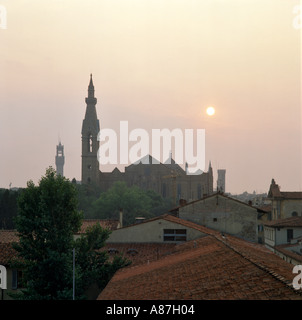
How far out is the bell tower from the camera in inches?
4562

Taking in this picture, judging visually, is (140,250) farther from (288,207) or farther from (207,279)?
(288,207)

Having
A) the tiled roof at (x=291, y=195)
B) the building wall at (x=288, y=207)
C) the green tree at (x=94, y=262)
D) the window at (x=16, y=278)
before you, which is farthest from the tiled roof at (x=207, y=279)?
the tiled roof at (x=291, y=195)

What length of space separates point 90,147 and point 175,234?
3566 inches

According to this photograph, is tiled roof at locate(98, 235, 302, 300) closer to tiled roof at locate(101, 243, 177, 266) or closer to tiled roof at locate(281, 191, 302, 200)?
tiled roof at locate(101, 243, 177, 266)

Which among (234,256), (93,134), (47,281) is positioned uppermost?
(93,134)

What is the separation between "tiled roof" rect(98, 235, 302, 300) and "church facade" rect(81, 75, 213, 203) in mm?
95780

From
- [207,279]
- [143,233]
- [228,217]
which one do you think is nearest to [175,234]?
[143,233]

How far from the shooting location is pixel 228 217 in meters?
32.8

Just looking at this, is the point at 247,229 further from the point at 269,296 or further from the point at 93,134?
the point at 93,134

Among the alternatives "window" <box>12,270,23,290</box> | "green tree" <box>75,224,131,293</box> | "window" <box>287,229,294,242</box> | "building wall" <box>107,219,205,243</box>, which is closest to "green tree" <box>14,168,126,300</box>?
"green tree" <box>75,224,131,293</box>

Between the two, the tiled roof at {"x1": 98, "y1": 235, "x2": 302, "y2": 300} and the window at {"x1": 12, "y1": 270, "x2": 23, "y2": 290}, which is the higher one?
the tiled roof at {"x1": 98, "y1": 235, "x2": 302, "y2": 300}

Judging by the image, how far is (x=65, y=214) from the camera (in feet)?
70.2
